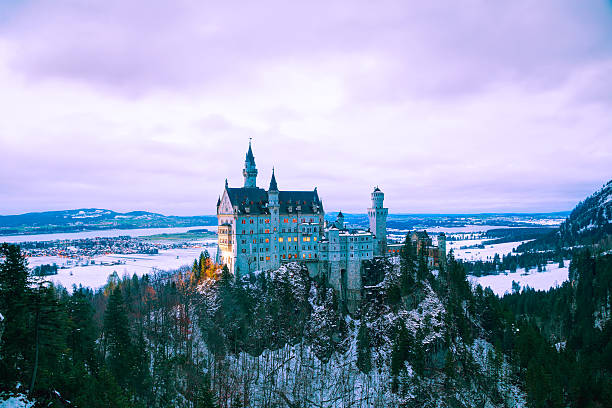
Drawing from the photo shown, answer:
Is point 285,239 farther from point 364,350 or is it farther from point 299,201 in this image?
point 364,350

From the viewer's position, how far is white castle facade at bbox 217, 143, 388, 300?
114000 mm

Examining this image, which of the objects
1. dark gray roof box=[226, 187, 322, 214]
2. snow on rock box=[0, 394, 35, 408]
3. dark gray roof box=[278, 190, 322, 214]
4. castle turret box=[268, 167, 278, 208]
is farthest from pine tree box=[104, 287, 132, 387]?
dark gray roof box=[278, 190, 322, 214]

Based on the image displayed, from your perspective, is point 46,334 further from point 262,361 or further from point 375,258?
point 375,258

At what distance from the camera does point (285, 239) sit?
391 feet

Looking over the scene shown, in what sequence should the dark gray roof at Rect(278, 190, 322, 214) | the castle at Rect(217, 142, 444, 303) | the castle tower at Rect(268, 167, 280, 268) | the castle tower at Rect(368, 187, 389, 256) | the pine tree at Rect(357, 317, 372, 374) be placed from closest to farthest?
1. the pine tree at Rect(357, 317, 372, 374)
2. the castle at Rect(217, 142, 444, 303)
3. the castle tower at Rect(268, 167, 280, 268)
4. the dark gray roof at Rect(278, 190, 322, 214)
5. the castle tower at Rect(368, 187, 389, 256)

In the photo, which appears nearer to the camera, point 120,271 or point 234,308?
point 234,308

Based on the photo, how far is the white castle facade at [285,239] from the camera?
374 feet

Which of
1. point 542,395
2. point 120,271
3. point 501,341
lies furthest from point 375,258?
point 120,271

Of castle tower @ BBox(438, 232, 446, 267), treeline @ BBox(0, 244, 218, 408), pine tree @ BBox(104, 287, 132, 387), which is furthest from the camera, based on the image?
castle tower @ BBox(438, 232, 446, 267)

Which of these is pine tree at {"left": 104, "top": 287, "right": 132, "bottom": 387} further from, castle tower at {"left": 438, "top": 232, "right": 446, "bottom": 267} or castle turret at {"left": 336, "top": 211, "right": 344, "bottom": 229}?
castle tower at {"left": 438, "top": 232, "right": 446, "bottom": 267}

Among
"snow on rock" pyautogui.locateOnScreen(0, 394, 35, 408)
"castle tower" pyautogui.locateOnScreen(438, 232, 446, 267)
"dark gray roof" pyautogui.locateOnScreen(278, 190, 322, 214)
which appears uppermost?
"dark gray roof" pyautogui.locateOnScreen(278, 190, 322, 214)

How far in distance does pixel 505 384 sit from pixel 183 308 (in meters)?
79.1

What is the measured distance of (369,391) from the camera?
289 ft

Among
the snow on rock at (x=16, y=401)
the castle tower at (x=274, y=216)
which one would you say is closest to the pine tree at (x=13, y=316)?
the snow on rock at (x=16, y=401)
